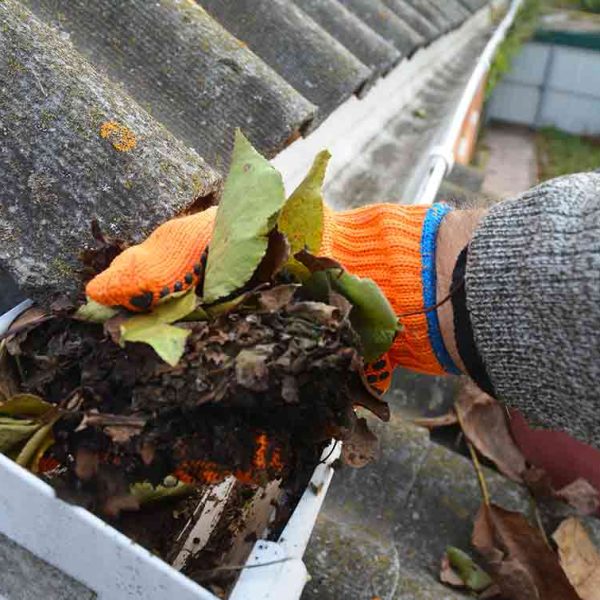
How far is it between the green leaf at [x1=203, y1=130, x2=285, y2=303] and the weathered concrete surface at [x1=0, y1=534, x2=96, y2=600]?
39cm

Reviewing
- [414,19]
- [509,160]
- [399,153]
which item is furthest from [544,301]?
[509,160]

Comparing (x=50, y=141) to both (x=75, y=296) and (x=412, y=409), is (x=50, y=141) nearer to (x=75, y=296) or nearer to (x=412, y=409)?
(x=75, y=296)

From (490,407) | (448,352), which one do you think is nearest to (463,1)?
(490,407)

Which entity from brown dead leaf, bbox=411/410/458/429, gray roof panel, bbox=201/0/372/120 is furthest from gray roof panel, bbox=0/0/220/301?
brown dead leaf, bbox=411/410/458/429

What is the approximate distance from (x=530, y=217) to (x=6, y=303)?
29.4 inches

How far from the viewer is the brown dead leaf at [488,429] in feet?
5.90

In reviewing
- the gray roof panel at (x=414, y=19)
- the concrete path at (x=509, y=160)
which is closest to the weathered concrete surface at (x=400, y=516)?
the gray roof panel at (x=414, y=19)

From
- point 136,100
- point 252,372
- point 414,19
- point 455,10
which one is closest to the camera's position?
point 252,372

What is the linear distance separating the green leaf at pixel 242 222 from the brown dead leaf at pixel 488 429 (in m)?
1.15

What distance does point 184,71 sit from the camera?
1327mm

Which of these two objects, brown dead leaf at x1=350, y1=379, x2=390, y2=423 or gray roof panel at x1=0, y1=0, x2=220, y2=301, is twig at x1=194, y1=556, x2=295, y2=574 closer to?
brown dead leaf at x1=350, y1=379, x2=390, y2=423

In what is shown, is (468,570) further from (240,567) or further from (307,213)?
(307,213)

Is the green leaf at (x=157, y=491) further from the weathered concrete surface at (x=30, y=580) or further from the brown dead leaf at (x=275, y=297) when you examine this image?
the brown dead leaf at (x=275, y=297)

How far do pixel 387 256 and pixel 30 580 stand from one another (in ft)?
2.06
